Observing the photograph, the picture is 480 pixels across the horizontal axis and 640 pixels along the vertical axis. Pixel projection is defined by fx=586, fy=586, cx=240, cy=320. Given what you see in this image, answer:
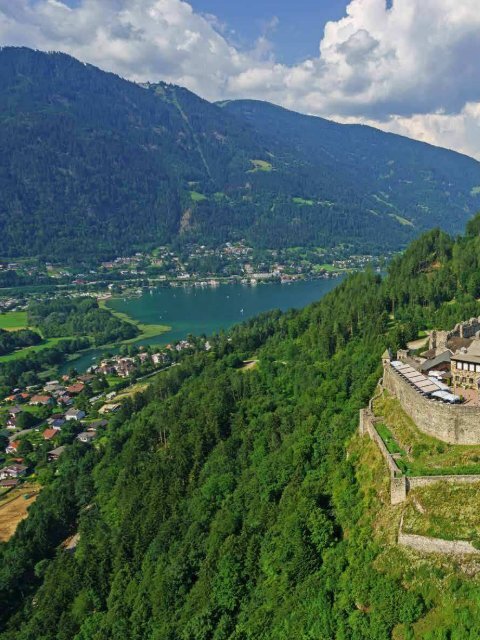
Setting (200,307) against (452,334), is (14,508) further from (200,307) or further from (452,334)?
(200,307)

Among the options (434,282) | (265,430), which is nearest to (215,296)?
(434,282)

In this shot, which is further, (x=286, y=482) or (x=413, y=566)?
(x=286, y=482)

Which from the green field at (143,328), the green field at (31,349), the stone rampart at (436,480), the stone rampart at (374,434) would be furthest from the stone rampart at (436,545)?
the green field at (143,328)

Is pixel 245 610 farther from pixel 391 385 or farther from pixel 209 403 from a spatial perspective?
pixel 209 403

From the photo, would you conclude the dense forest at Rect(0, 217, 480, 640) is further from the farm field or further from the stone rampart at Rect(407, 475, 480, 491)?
the stone rampart at Rect(407, 475, 480, 491)

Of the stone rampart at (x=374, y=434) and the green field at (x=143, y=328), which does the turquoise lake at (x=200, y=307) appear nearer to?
the green field at (x=143, y=328)

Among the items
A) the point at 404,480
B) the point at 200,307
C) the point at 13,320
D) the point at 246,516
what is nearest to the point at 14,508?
the point at 246,516

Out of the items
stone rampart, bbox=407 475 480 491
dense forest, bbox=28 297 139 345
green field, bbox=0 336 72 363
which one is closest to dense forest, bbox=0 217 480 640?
stone rampart, bbox=407 475 480 491
